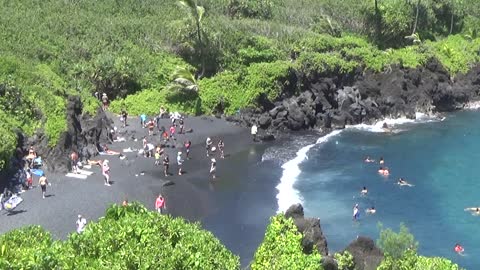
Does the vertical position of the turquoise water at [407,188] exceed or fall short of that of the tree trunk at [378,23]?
it falls short

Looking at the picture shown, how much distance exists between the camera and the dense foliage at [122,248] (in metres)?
18.8

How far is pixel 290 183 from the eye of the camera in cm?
5144

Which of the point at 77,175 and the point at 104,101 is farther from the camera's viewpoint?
the point at 104,101

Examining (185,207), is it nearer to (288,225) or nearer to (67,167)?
(67,167)

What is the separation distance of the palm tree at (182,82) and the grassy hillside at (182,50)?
0.18 meters

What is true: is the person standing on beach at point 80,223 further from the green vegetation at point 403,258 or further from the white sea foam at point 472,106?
the white sea foam at point 472,106

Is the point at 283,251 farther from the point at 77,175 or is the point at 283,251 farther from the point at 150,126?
the point at 150,126

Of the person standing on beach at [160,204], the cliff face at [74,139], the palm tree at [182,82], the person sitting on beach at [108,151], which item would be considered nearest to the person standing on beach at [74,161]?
the cliff face at [74,139]

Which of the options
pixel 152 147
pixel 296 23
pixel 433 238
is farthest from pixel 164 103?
pixel 433 238

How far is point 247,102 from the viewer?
67188 mm

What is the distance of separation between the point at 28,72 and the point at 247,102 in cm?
2169

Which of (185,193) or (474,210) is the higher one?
(185,193)

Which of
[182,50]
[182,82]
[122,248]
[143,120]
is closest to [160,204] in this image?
[143,120]

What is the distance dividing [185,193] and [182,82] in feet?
68.9
